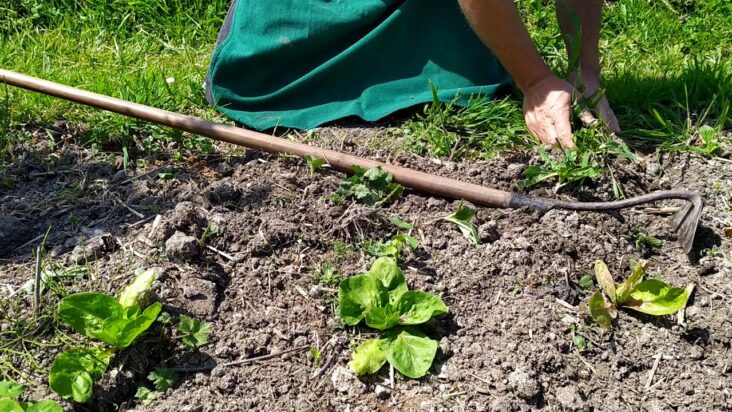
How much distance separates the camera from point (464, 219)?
2.44 metres

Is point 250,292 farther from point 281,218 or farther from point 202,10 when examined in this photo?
point 202,10

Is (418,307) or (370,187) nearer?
(418,307)

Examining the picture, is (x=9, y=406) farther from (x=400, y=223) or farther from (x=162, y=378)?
(x=400, y=223)

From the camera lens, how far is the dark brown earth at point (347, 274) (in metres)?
2.00

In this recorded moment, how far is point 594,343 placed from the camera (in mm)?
2125

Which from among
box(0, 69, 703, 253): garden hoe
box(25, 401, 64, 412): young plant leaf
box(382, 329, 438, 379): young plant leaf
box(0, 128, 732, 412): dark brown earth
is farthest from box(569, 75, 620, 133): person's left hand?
box(25, 401, 64, 412): young plant leaf

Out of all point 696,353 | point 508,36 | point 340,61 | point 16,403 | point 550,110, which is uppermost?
point 508,36

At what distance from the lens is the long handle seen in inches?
99.7

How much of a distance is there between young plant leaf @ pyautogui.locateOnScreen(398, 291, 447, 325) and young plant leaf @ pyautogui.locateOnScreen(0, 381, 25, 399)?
1008 millimetres

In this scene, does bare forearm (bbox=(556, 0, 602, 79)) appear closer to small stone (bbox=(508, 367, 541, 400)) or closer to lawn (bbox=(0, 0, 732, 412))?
lawn (bbox=(0, 0, 732, 412))

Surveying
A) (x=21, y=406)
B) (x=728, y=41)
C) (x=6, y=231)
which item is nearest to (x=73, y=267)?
(x=6, y=231)

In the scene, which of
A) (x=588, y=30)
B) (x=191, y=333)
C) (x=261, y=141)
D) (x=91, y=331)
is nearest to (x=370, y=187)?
(x=261, y=141)

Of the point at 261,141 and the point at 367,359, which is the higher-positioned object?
the point at 261,141

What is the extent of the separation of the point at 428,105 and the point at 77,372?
1722 mm
